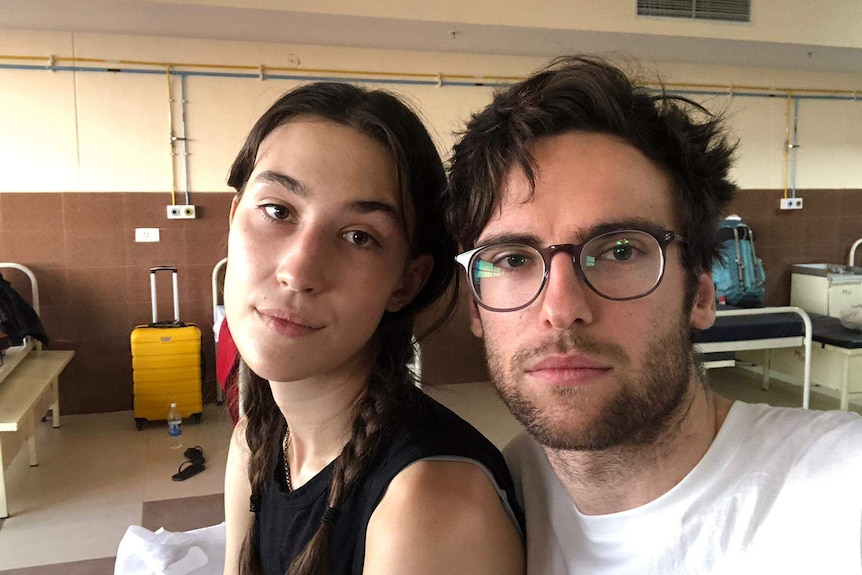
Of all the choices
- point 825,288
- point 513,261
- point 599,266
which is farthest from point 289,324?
point 825,288

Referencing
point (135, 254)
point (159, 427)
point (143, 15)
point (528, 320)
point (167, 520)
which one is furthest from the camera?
point (135, 254)

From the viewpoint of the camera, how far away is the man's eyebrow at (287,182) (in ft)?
3.22

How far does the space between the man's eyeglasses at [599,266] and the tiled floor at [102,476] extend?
2.32 meters

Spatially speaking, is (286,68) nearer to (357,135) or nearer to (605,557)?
(357,135)

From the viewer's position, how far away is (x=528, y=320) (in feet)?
2.81

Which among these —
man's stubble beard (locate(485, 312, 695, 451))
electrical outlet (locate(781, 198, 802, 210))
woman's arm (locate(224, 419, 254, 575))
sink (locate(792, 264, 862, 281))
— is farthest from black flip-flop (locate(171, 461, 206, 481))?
electrical outlet (locate(781, 198, 802, 210))

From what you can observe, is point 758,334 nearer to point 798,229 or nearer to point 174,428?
point 798,229

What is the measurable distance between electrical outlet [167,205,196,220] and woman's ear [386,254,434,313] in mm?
3806

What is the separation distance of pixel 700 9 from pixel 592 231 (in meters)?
4.38

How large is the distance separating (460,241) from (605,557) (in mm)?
531

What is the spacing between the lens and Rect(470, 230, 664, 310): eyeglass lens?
845mm

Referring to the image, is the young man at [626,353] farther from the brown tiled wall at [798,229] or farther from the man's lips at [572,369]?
the brown tiled wall at [798,229]

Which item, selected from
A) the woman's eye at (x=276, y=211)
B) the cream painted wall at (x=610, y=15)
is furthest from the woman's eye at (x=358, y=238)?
the cream painted wall at (x=610, y=15)

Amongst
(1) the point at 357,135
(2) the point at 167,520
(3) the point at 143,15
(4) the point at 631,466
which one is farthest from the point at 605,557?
(3) the point at 143,15
